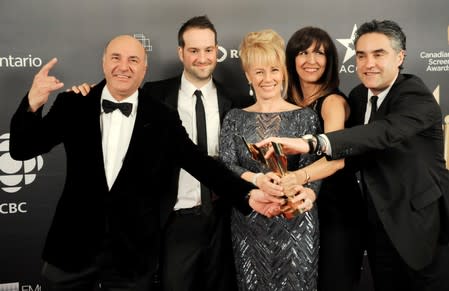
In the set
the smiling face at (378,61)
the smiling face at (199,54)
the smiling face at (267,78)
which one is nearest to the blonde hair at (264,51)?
the smiling face at (267,78)

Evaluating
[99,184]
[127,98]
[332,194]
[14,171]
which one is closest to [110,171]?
[99,184]

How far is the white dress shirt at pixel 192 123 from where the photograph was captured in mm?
2961

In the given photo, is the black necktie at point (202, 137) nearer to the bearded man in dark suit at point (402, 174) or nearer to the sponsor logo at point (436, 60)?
the bearded man in dark suit at point (402, 174)

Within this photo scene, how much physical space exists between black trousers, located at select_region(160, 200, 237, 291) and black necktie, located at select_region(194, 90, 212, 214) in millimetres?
52

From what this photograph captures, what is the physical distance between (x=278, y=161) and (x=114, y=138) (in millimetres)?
808

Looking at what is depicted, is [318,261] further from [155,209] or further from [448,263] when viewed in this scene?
[155,209]

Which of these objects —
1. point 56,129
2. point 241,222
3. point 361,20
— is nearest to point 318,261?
point 241,222

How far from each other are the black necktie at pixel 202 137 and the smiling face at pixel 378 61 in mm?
913

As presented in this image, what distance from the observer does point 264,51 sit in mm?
2699

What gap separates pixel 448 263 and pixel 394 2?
1983 mm

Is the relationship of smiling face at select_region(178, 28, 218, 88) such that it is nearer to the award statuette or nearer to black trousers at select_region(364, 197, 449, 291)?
the award statuette

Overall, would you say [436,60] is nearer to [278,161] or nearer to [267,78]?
[267,78]

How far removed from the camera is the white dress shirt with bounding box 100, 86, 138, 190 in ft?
8.20

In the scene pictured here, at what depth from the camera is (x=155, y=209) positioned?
104 inches
